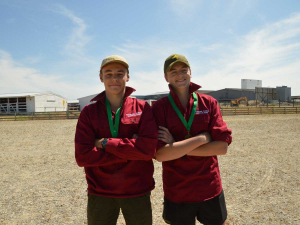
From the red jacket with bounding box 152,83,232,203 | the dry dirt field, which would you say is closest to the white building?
the dry dirt field

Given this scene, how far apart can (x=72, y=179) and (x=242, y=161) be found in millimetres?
4503

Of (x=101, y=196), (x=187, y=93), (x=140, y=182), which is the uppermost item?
(x=187, y=93)

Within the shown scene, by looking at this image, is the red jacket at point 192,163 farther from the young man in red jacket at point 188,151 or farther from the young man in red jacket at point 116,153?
the young man in red jacket at point 116,153

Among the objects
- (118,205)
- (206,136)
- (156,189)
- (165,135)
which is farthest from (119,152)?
(156,189)

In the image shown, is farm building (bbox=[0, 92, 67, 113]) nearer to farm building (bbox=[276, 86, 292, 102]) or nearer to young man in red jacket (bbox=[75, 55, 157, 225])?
young man in red jacket (bbox=[75, 55, 157, 225])

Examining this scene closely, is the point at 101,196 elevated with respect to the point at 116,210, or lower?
elevated

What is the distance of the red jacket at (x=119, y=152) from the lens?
1785 millimetres

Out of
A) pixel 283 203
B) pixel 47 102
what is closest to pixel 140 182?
pixel 283 203

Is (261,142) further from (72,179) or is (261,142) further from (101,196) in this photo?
(101,196)

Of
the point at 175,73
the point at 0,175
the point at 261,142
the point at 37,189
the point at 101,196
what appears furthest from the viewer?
the point at 261,142

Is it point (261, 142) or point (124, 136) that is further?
point (261, 142)

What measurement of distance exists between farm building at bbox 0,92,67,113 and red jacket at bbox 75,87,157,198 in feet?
98.7

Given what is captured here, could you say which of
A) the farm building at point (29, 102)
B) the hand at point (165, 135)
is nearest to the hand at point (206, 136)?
the hand at point (165, 135)

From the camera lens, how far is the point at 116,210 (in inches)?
77.4
